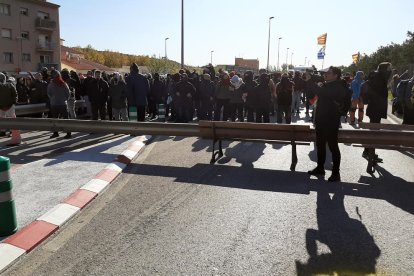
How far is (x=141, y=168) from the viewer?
7664 mm

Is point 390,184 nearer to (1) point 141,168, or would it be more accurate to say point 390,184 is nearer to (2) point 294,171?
(2) point 294,171

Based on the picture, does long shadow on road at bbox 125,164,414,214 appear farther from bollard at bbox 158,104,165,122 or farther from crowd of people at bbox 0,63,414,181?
bollard at bbox 158,104,165,122

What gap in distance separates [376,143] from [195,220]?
156 inches

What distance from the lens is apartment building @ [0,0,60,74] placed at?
5378cm

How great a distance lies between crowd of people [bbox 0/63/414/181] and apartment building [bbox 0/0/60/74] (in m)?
40.5

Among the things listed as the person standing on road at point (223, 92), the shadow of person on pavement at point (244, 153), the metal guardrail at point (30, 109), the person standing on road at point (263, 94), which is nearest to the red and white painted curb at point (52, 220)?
the shadow of person on pavement at point (244, 153)

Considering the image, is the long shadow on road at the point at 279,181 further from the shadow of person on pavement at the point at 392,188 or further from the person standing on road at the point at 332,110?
the person standing on road at the point at 332,110

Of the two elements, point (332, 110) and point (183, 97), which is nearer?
point (332, 110)

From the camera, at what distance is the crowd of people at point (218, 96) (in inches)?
270

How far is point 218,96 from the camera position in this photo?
43.6 feet

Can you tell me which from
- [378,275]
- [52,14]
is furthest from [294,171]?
[52,14]

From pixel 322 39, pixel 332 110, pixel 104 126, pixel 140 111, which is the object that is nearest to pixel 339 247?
pixel 332 110

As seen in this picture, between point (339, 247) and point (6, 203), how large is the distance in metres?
3.55

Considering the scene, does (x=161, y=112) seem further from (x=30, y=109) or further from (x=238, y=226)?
(x=238, y=226)
